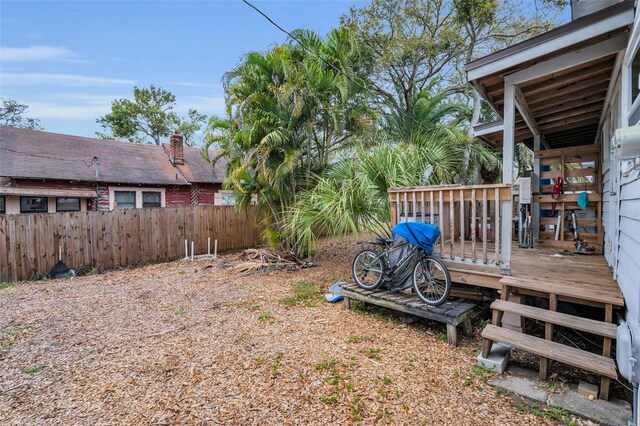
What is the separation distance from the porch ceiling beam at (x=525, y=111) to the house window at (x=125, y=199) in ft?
43.5

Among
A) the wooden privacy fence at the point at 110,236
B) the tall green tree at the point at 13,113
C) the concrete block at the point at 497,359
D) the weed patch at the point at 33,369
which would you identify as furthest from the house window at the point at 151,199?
the tall green tree at the point at 13,113

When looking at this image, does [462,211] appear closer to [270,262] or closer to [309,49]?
[270,262]

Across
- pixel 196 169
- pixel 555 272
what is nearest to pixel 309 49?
pixel 555 272

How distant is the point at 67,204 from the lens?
11.4 m

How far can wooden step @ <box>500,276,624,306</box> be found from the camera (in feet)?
8.49

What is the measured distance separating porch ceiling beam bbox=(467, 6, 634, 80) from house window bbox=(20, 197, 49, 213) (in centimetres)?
1338

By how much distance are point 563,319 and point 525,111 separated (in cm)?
334

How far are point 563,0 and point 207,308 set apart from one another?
1295 cm

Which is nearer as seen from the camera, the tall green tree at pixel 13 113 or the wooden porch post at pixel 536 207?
the wooden porch post at pixel 536 207

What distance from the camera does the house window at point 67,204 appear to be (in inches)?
440

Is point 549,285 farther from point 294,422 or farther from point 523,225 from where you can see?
point 523,225

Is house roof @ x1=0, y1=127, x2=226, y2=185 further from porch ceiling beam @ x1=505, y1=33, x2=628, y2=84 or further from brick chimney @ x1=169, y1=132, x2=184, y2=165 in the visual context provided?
porch ceiling beam @ x1=505, y1=33, x2=628, y2=84

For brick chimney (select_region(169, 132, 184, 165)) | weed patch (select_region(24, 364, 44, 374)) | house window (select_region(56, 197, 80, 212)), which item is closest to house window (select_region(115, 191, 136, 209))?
house window (select_region(56, 197, 80, 212))

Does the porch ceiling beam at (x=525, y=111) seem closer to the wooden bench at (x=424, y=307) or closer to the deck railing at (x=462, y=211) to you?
the deck railing at (x=462, y=211)
